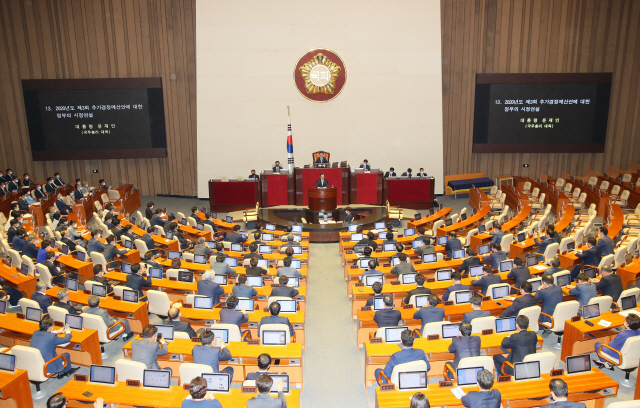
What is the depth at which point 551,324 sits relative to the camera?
26.1 ft

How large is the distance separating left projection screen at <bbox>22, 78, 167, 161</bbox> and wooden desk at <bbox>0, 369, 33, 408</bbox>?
15018 millimetres

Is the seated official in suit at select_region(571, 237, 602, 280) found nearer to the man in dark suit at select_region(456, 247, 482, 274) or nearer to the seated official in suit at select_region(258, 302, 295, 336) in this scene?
the man in dark suit at select_region(456, 247, 482, 274)

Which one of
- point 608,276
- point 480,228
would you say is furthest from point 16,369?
point 480,228

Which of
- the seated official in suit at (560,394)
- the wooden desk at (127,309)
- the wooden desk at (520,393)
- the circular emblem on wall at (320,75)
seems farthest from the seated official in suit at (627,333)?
the circular emblem on wall at (320,75)

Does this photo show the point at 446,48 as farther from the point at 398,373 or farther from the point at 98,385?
the point at 98,385

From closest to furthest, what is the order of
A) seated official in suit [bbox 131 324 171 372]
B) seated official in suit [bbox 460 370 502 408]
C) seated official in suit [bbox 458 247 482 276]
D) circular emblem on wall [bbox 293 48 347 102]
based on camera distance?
seated official in suit [bbox 460 370 502 408] < seated official in suit [bbox 131 324 171 372] < seated official in suit [bbox 458 247 482 276] < circular emblem on wall [bbox 293 48 347 102]

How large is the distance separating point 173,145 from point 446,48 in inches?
482

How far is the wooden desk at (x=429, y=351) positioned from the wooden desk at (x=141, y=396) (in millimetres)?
1485

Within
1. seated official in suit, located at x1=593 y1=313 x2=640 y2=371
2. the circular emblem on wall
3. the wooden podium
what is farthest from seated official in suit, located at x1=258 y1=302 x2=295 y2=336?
the circular emblem on wall

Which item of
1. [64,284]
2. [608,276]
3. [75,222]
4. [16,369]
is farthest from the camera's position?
[75,222]

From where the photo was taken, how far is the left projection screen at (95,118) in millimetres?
19484

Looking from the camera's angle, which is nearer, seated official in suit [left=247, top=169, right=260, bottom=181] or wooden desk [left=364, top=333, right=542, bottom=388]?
wooden desk [left=364, top=333, right=542, bottom=388]

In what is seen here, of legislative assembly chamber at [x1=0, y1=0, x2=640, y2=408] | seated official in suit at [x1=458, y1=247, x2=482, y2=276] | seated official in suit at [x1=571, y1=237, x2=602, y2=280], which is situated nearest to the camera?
seated official in suit at [x1=458, y1=247, x2=482, y2=276]

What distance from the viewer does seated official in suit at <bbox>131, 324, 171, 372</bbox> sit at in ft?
20.8
